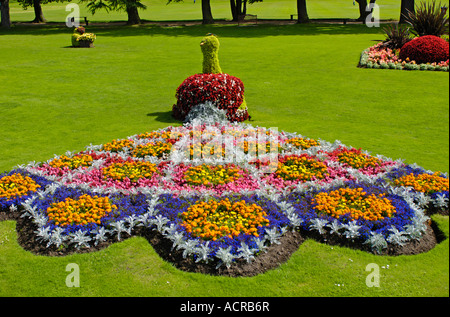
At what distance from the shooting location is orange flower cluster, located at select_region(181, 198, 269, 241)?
6969 millimetres

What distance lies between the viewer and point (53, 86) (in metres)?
19.7

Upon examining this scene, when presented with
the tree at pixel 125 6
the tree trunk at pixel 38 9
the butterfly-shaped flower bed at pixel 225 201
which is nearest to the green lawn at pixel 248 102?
the butterfly-shaped flower bed at pixel 225 201

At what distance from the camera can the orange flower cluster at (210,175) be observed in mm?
8938

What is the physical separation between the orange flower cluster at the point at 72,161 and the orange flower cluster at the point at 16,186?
3.15 ft

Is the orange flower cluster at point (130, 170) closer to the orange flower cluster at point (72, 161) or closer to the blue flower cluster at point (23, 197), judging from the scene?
the orange flower cluster at point (72, 161)

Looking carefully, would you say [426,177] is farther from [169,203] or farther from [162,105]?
[162,105]

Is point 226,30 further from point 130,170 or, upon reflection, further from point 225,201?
point 225,201

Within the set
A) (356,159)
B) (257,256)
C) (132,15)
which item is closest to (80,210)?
(257,256)

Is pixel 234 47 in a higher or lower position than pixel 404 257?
higher

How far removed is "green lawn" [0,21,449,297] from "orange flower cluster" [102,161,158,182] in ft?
7.22

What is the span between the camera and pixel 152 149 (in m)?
10.7

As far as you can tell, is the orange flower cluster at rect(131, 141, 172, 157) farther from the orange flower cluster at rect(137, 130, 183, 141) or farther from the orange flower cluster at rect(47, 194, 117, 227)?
the orange flower cluster at rect(47, 194, 117, 227)

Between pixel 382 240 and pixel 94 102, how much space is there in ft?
43.5
